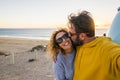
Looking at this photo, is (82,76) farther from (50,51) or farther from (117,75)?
(50,51)

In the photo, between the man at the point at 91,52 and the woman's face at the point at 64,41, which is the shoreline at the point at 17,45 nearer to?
the woman's face at the point at 64,41

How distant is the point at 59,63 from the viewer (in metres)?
2.59

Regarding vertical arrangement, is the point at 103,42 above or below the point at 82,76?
above

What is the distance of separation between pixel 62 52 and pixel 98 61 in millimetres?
744

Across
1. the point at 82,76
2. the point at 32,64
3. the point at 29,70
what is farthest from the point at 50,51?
the point at 32,64

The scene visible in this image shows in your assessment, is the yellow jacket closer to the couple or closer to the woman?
the couple

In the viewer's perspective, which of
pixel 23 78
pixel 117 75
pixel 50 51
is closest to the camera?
pixel 117 75

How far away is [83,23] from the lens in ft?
6.91

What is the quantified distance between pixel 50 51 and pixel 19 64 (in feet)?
32.2

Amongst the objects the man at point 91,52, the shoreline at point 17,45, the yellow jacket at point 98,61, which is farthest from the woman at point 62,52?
the shoreline at point 17,45

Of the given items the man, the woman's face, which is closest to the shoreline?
the woman's face

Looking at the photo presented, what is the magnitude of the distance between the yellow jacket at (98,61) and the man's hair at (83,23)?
4.1 inches

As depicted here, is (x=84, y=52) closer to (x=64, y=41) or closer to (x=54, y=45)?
(x=64, y=41)

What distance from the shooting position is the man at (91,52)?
179cm
